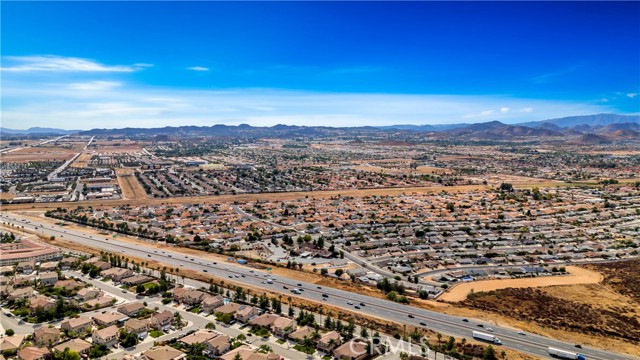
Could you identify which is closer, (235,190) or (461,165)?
(235,190)

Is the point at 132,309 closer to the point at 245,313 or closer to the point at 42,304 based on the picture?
the point at 42,304

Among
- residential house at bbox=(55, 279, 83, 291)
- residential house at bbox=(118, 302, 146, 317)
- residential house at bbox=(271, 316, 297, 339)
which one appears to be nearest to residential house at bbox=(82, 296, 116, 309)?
residential house at bbox=(118, 302, 146, 317)

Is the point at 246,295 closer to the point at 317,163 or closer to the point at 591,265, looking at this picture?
the point at 591,265

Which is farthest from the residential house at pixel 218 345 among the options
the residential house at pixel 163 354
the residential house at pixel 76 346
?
the residential house at pixel 76 346

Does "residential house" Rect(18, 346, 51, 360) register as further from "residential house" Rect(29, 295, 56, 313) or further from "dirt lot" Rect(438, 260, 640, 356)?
"dirt lot" Rect(438, 260, 640, 356)

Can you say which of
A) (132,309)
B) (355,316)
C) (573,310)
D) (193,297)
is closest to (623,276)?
(573,310)

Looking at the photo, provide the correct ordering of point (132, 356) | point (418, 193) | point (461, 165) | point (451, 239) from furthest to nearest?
point (461, 165)
point (418, 193)
point (451, 239)
point (132, 356)

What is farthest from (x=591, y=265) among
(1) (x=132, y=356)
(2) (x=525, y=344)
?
(1) (x=132, y=356)
